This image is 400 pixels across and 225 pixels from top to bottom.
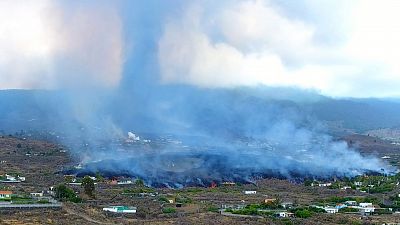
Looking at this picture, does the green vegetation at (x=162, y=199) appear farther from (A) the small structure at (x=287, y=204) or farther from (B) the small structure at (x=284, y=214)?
(B) the small structure at (x=284, y=214)

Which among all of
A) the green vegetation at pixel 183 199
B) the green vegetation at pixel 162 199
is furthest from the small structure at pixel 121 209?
the green vegetation at pixel 183 199

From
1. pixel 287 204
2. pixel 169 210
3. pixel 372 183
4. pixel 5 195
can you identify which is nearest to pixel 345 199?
pixel 287 204

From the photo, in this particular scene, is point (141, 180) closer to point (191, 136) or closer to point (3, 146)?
point (3, 146)

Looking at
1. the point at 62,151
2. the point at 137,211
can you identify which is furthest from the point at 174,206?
the point at 62,151

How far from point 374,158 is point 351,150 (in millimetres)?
8367

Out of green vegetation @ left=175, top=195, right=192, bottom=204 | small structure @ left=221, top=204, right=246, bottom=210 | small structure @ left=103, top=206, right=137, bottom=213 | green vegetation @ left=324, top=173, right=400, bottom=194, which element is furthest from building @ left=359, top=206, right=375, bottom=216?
small structure @ left=103, top=206, right=137, bottom=213

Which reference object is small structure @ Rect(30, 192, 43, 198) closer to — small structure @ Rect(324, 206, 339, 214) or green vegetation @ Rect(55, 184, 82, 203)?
green vegetation @ Rect(55, 184, 82, 203)

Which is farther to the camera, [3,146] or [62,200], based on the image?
[3,146]

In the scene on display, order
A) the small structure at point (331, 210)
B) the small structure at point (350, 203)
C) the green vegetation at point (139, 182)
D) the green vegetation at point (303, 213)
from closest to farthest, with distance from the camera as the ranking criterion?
the green vegetation at point (303, 213)
the small structure at point (331, 210)
the small structure at point (350, 203)
the green vegetation at point (139, 182)

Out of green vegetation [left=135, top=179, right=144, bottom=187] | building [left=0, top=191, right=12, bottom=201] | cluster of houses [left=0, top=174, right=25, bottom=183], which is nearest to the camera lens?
building [left=0, top=191, right=12, bottom=201]

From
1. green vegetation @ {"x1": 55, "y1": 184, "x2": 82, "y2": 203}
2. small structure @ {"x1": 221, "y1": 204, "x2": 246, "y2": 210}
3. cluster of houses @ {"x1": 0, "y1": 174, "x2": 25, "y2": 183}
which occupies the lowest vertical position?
small structure @ {"x1": 221, "y1": 204, "x2": 246, "y2": 210}

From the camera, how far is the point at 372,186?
85.6m

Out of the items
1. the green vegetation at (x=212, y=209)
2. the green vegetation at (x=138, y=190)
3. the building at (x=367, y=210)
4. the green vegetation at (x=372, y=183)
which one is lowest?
the building at (x=367, y=210)

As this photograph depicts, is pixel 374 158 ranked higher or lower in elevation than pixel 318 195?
higher
